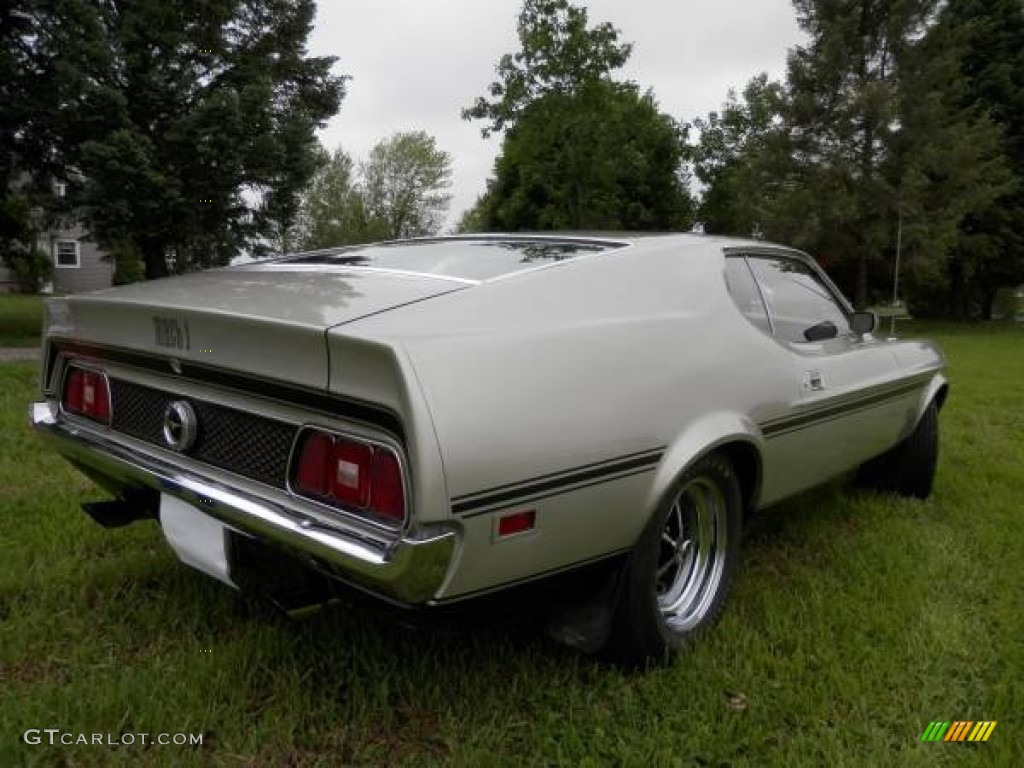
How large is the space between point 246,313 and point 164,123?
1168 cm

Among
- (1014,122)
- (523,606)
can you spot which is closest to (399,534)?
(523,606)

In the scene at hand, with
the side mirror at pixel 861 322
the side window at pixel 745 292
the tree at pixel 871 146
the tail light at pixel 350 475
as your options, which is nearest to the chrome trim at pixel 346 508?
the tail light at pixel 350 475

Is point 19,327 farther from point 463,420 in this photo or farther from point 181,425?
point 463,420

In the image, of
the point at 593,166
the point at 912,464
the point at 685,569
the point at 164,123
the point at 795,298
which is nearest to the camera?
the point at 685,569

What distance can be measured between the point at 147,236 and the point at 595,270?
11647mm

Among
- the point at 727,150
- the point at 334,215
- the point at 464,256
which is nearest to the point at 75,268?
the point at 334,215

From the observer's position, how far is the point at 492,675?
2139mm

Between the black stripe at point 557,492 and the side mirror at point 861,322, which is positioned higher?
the side mirror at point 861,322

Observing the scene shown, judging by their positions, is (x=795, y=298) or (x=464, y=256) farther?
(x=795, y=298)

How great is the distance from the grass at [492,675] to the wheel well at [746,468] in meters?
0.40

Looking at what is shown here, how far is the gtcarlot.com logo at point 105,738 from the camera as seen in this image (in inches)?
71.1

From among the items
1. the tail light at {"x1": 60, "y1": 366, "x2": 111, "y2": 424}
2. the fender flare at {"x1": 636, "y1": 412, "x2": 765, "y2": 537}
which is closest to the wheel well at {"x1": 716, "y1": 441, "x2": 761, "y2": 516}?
the fender flare at {"x1": 636, "y1": 412, "x2": 765, "y2": 537}

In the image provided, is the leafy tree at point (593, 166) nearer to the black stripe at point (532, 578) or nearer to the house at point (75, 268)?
the house at point (75, 268)

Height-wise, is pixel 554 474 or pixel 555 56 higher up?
pixel 555 56
